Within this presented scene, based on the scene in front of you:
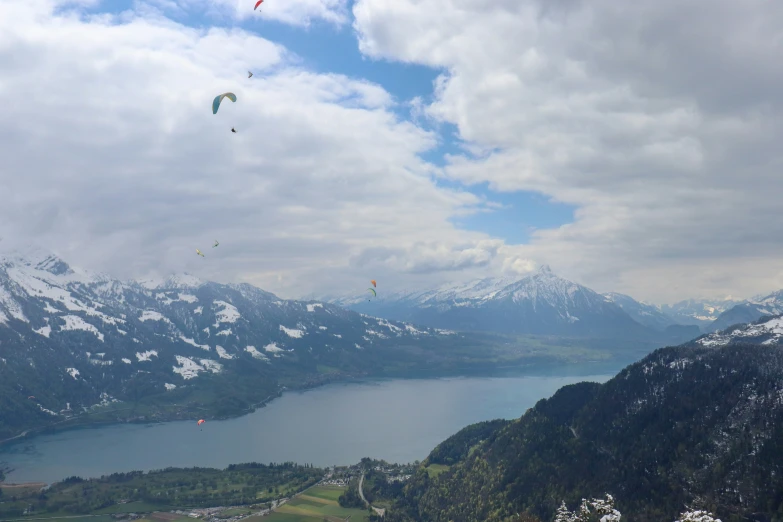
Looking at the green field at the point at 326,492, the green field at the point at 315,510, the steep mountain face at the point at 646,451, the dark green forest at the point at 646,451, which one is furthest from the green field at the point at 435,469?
the green field at the point at 326,492

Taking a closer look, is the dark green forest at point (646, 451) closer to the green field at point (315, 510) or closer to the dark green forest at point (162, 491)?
the green field at point (315, 510)

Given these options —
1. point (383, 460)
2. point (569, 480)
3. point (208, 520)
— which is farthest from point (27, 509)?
point (569, 480)

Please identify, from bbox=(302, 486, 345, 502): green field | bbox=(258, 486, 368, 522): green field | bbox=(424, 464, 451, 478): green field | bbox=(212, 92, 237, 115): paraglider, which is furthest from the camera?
bbox=(424, 464, 451, 478): green field

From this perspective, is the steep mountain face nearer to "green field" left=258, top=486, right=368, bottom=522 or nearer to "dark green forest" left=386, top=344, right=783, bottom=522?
"dark green forest" left=386, top=344, right=783, bottom=522

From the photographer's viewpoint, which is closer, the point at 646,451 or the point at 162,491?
the point at 646,451

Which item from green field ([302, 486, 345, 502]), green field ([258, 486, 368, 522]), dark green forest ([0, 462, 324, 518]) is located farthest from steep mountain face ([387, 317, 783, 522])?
dark green forest ([0, 462, 324, 518])

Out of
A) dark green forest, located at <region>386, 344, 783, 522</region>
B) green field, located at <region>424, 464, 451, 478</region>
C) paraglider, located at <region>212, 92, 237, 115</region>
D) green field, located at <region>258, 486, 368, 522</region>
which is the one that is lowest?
green field, located at <region>258, 486, 368, 522</region>

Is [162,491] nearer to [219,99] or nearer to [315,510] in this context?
[315,510]

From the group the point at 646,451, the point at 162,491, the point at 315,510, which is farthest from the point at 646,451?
the point at 162,491

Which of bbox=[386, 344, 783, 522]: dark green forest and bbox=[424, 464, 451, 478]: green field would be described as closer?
bbox=[386, 344, 783, 522]: dark green forest
